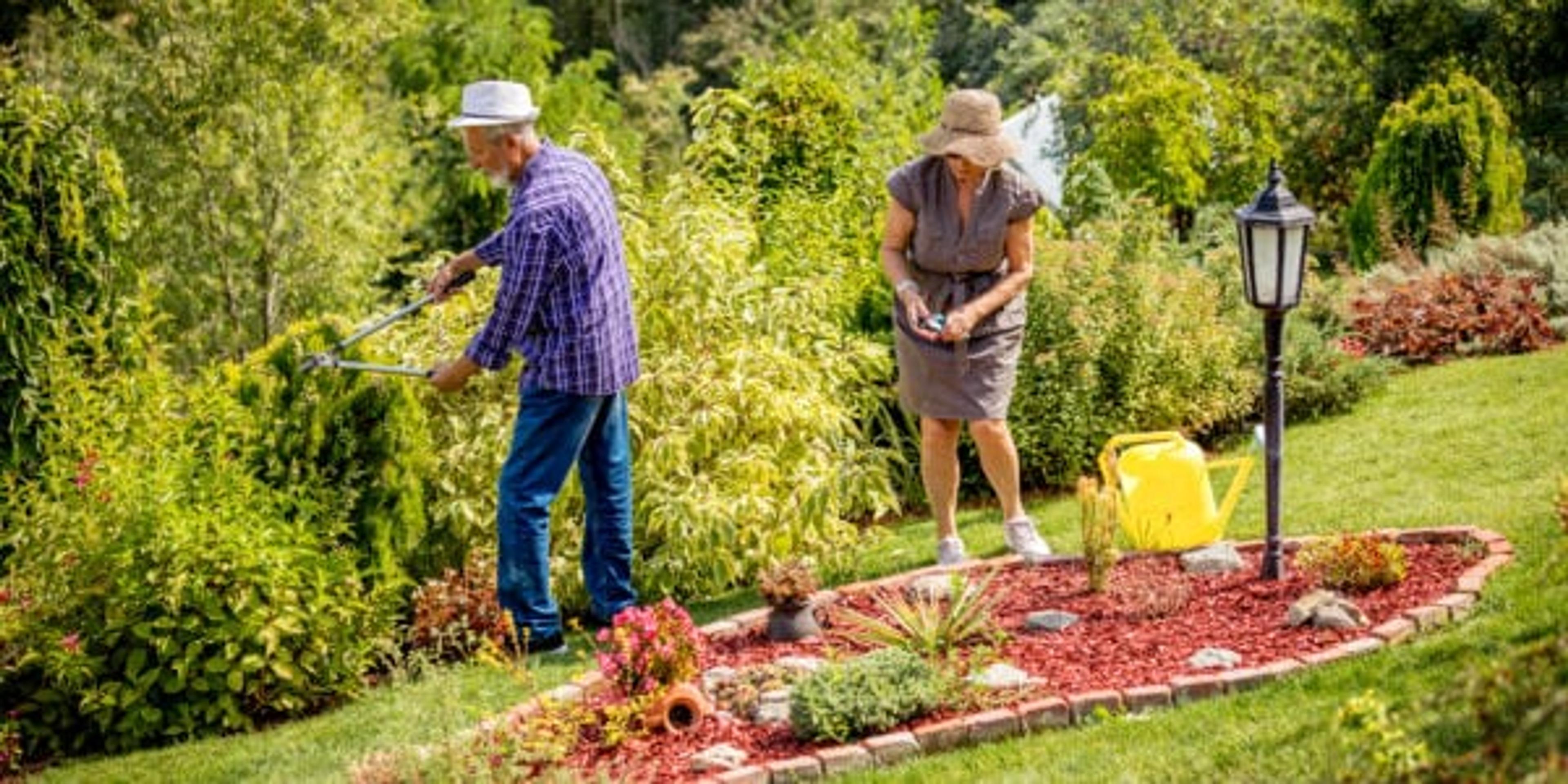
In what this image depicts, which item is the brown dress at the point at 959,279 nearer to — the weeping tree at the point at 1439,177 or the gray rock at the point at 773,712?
the gray rock at the point at 773,712

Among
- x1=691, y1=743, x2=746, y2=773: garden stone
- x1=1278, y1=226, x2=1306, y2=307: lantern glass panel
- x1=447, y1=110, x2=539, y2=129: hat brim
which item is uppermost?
x1=447, y1=110, x2=539, y2=129: hat brim

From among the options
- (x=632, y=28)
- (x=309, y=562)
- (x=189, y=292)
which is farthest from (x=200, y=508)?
(x=632, y=28)

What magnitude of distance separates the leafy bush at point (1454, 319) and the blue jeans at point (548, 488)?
15.7 feet

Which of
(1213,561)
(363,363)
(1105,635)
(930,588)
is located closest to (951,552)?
(930,588)

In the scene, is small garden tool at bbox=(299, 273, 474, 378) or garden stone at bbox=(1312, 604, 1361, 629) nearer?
garden stone at bbox=(1312, 604, 1361, 629)

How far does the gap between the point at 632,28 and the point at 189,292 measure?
637 inches

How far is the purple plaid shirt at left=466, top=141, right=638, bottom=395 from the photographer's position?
5.50 metres

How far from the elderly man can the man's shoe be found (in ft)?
4.58

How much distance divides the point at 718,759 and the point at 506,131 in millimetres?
2103

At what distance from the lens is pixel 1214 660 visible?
4801 mm

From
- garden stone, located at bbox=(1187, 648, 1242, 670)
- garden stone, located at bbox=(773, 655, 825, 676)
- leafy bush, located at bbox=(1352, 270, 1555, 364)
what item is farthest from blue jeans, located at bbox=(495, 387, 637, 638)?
leafy bush, located at bbox=(1352, 270, 1555, 364)

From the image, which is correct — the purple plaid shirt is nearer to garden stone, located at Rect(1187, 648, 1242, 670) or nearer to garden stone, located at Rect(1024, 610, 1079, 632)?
garden stone, located at Rect(1024, 610, 1079, 632)

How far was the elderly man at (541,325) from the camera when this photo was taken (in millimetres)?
5523

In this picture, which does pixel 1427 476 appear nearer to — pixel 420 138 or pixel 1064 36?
pixel 1064 36
